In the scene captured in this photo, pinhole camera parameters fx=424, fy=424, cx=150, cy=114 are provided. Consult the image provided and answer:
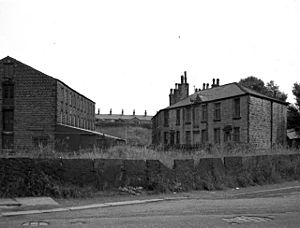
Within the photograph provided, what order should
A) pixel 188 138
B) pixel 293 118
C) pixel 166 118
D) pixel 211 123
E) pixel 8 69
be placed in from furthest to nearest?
pixel 166 118
pixel 293 118
pixel 188 138
pixel 8 69
pixel 211 123

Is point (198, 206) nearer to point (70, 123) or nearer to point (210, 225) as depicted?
point (210, 225)

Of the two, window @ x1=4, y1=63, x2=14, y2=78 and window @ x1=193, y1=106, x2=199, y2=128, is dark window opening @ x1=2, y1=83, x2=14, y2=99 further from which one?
window @ x1=193, y1=106, x2=199, y2=128

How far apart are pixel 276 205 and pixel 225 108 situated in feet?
98.6

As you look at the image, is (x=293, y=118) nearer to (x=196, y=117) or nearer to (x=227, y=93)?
(x=196, y=117)

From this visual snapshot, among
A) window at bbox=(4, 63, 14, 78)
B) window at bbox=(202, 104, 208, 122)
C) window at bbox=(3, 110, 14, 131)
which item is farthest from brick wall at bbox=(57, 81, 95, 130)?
window at bbox=(202, 104, 208, 122)

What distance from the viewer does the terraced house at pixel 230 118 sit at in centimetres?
3962

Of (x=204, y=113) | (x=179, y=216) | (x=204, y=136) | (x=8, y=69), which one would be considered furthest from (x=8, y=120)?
(x=179, y=216)

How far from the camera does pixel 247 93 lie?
128ft

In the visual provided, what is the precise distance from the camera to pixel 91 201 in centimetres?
1451

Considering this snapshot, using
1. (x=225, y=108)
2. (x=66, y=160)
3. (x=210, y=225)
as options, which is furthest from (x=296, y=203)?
(x=225, y=108)

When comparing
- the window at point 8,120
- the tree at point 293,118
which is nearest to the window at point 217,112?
the tree at point 293,118

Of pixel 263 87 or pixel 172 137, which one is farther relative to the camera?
pixel 263 87

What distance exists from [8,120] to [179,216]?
124 ft

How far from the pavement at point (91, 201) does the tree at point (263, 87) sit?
47643 mm
